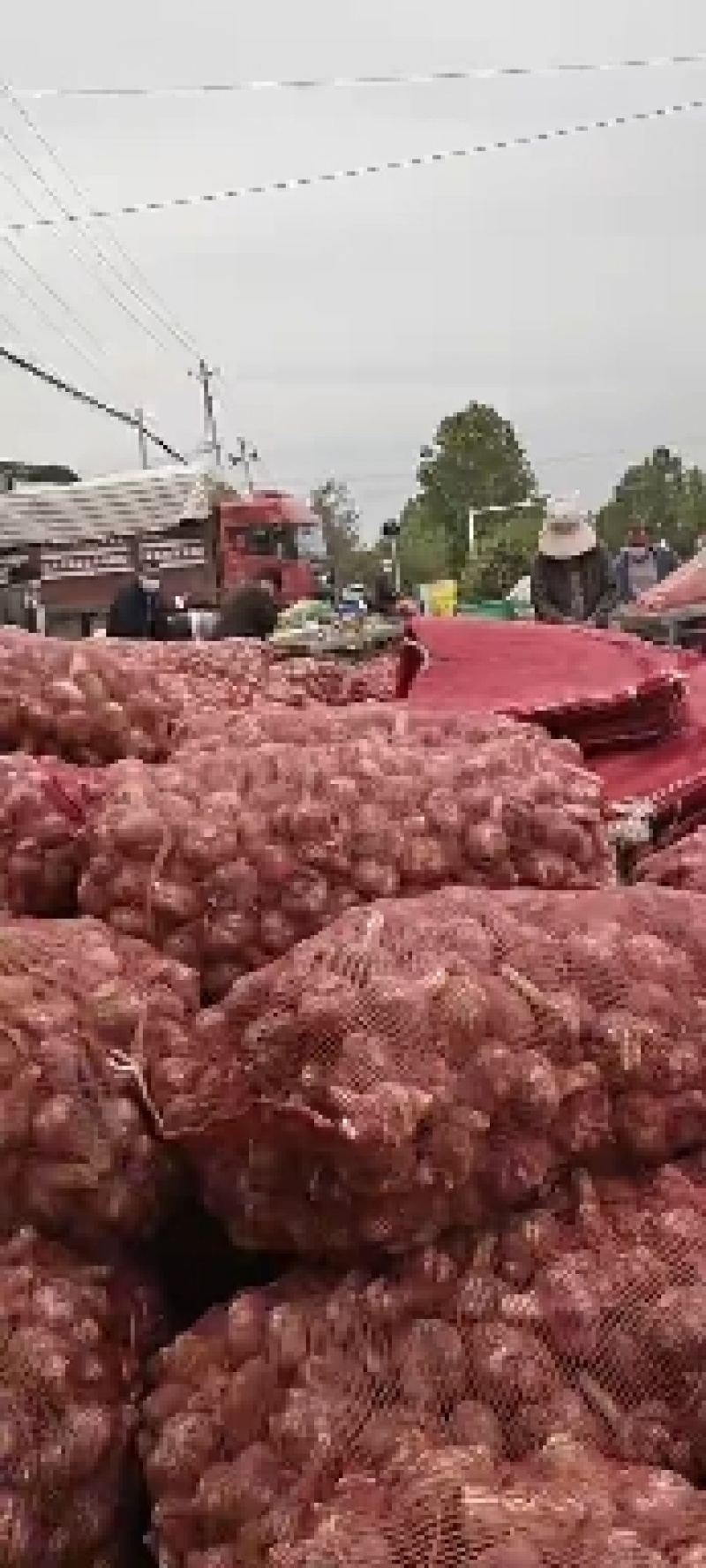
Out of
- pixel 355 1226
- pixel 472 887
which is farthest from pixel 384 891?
pixel 355 1226

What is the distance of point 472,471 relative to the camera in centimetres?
5441

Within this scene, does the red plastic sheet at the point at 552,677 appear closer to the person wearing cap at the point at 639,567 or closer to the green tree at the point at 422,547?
the person wearing cap at the point at 639,567

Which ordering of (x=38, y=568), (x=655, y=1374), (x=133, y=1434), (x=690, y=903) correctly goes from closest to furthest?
(x=655, y=1374)
(x=133, y=1434)
(x=690, y=903)
(x=38, y=568)

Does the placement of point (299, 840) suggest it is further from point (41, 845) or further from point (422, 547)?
point (422, 547)

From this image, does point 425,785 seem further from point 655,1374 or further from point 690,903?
point 655,1374

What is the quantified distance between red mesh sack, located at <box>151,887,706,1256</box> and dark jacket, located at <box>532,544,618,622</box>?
7.99 m

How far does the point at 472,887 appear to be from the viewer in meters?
1.90

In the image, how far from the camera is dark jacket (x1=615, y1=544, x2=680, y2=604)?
1388 centimetres

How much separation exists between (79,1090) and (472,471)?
53.6 m

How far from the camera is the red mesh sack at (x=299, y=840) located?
1.93 metres

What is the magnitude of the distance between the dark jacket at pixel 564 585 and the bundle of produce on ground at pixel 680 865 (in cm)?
744

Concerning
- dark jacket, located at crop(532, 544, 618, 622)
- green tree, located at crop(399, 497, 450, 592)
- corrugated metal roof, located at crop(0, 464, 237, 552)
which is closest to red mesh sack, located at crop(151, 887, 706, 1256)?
dark jacket, located at crop(532, 544, 618, 622)

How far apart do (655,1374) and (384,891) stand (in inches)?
22.8

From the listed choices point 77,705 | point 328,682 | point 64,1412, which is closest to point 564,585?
point 328,682
